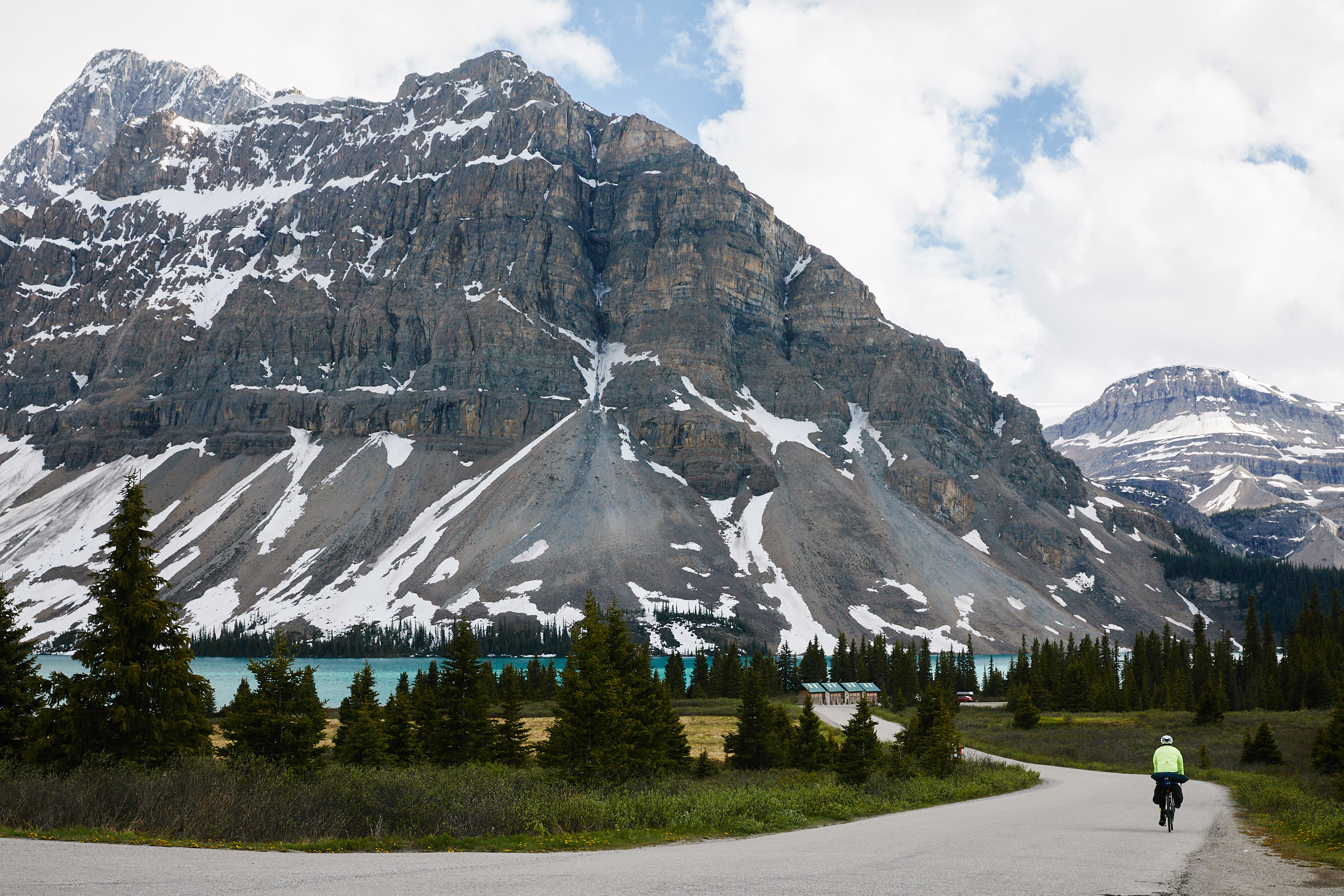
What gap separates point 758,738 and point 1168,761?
26468 mm

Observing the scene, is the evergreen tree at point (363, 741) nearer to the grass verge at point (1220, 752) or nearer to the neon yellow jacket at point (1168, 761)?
the neon yellow jacket at point (1168, 761)

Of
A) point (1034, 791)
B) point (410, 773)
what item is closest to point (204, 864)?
point (410, 773)

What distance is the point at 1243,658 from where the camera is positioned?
10919 centimetres

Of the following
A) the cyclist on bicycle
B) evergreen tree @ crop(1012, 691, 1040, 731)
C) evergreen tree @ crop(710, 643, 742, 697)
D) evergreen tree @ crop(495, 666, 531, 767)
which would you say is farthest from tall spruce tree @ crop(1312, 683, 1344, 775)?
evergreen tree @ crop(710, 643, 742, 697)

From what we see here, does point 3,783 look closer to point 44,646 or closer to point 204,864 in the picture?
point 204,864

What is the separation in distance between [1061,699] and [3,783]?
96096mm

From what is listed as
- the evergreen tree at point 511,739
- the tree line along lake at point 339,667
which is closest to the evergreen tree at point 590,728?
the evergreen tree at point 511,739

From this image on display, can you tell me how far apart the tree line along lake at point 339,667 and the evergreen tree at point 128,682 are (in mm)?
94478

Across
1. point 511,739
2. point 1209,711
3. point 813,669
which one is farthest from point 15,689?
point 813,669

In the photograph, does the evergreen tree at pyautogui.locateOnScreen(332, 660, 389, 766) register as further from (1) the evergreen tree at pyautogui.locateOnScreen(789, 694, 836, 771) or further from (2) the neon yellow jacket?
(2) the neon yellow jacket

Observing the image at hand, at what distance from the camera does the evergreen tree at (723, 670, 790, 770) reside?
4428 centimetres

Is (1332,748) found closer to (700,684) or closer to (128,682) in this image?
(128,682)

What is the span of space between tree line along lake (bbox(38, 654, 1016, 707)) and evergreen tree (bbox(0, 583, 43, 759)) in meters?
91.5

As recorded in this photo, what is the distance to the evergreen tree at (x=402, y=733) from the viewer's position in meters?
41.9
